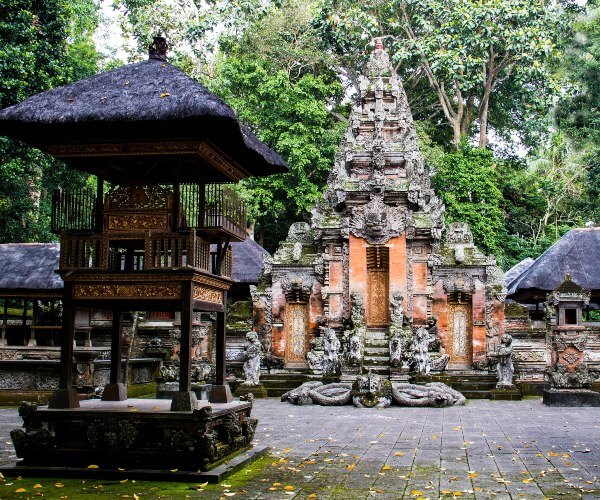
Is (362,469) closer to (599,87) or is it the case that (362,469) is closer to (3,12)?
(3,12)

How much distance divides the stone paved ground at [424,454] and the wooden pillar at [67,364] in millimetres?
1359

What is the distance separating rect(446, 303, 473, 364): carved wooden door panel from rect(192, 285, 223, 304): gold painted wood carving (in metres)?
14.9

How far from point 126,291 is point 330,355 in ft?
41.1

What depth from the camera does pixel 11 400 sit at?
57.1ft

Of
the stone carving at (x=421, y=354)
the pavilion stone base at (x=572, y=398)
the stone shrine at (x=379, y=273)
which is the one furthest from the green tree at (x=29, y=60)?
the pavilion stone base at (x=572, y=398)

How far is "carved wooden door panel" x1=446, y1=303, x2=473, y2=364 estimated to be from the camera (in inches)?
939

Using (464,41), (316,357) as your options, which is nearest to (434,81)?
(464,41)

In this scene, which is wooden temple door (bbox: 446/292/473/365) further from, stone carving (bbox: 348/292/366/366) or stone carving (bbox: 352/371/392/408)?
stone carving (bbox: 352/371/392/408)

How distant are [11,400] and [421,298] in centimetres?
1210

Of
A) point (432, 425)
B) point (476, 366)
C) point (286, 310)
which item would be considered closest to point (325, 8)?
point (286, 310)

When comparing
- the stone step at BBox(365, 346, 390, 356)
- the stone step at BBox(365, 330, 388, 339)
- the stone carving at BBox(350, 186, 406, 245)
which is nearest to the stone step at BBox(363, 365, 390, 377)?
the stone step at BBox(365, 346, 390, 356)

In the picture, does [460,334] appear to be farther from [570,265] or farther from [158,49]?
[158,49]

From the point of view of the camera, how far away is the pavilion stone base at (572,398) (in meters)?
18.0

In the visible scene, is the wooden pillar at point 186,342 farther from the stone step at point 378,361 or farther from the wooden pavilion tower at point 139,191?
the stone step at point 378,361
